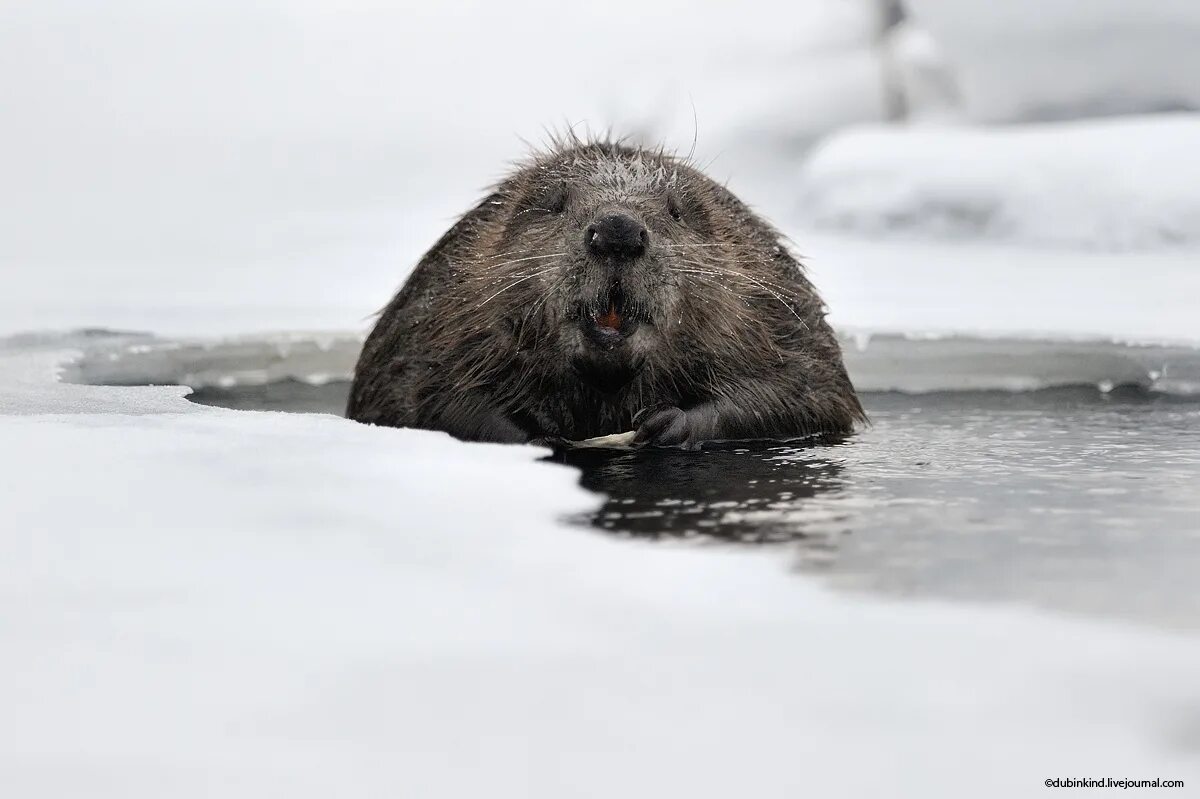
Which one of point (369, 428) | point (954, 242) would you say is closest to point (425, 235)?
point (954, 242)

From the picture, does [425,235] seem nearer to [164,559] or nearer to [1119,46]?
[1119,46]

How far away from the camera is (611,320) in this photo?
11.5 ft

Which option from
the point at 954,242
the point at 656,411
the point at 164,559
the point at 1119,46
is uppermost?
the point at 1119,46

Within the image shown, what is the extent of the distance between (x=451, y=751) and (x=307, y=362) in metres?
4.77

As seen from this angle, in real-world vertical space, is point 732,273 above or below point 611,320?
above

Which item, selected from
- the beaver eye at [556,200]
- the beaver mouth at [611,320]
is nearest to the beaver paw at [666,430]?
the beaver mouth at [611,320]

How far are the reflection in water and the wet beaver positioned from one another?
16 cm

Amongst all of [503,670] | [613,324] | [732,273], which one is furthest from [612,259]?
[503,670]

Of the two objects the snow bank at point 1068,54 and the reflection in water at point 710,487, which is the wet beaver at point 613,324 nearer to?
the reflection in water at point 710,487

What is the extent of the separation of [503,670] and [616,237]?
172 centimetres

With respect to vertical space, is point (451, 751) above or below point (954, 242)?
below

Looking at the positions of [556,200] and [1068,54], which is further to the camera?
[1068,54]

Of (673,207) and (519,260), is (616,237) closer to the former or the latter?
(519,260)

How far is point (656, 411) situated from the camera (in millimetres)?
3840
